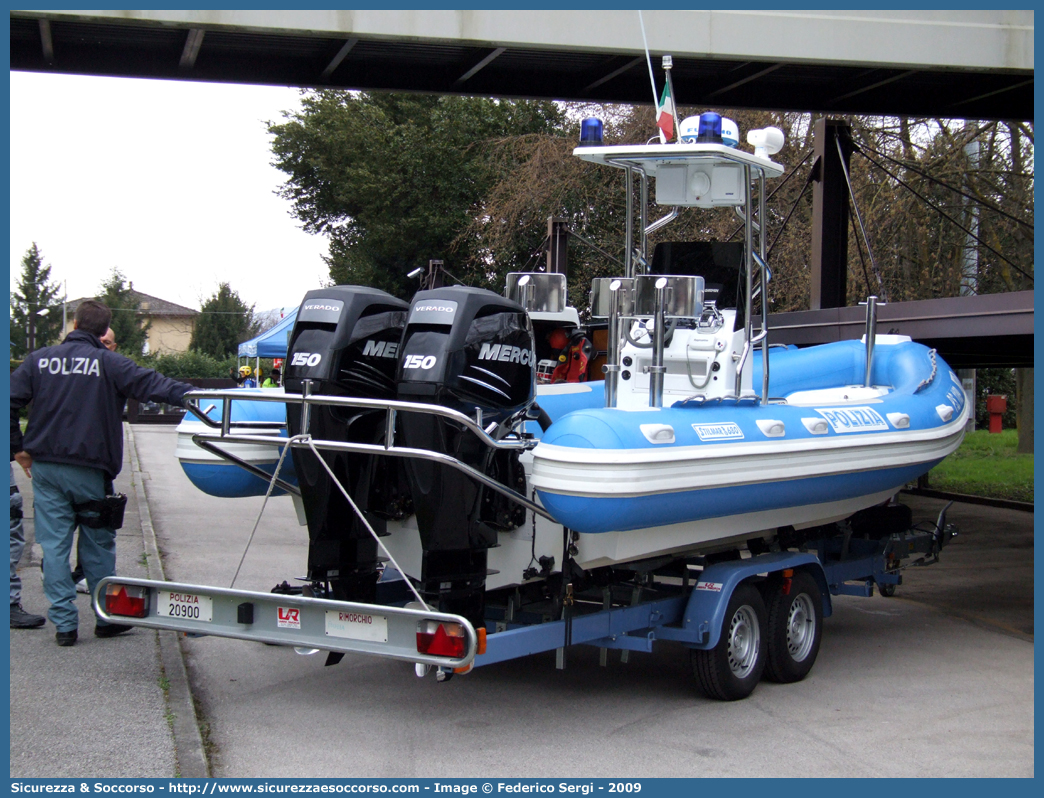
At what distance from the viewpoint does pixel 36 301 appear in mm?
79000

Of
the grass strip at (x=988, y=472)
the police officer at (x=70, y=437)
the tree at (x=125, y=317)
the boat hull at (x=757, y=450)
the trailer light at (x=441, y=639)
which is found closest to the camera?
the trailer light at (x=441, y=639)

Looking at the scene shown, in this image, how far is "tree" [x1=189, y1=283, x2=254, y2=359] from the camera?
62375 mm

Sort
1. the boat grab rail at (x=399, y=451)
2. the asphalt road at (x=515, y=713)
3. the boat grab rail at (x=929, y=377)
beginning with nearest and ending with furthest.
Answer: the boat grab rail at (x=399, y=451) → the asphalt road at (x=515, y=713) → the boat grab rail at (x=929, y=377)

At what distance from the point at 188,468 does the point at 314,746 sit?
6.33ft

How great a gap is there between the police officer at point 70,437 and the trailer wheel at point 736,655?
323 centimetres

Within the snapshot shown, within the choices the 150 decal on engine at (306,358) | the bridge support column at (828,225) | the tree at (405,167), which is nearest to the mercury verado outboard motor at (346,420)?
the 150 decal on engine at (306,358)

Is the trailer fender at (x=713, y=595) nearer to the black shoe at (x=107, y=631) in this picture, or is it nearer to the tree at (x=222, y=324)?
the black shoe at (x=107, y=631)

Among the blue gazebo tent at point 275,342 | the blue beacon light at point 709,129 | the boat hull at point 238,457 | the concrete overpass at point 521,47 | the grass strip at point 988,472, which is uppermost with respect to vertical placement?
the concrete overpass at point 521,47

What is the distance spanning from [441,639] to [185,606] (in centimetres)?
139

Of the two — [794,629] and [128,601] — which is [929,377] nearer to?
[794,629]

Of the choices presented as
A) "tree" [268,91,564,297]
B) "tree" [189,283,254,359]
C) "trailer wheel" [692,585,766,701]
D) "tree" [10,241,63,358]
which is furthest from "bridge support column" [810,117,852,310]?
"tree" [10,241,63,358]

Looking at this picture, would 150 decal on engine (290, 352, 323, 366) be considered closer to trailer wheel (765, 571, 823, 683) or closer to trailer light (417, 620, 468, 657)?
trailer light (417, 620, 468, 657)

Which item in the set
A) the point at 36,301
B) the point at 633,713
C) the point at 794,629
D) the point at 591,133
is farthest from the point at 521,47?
the point at 36,301

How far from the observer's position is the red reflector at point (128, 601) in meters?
5.32
